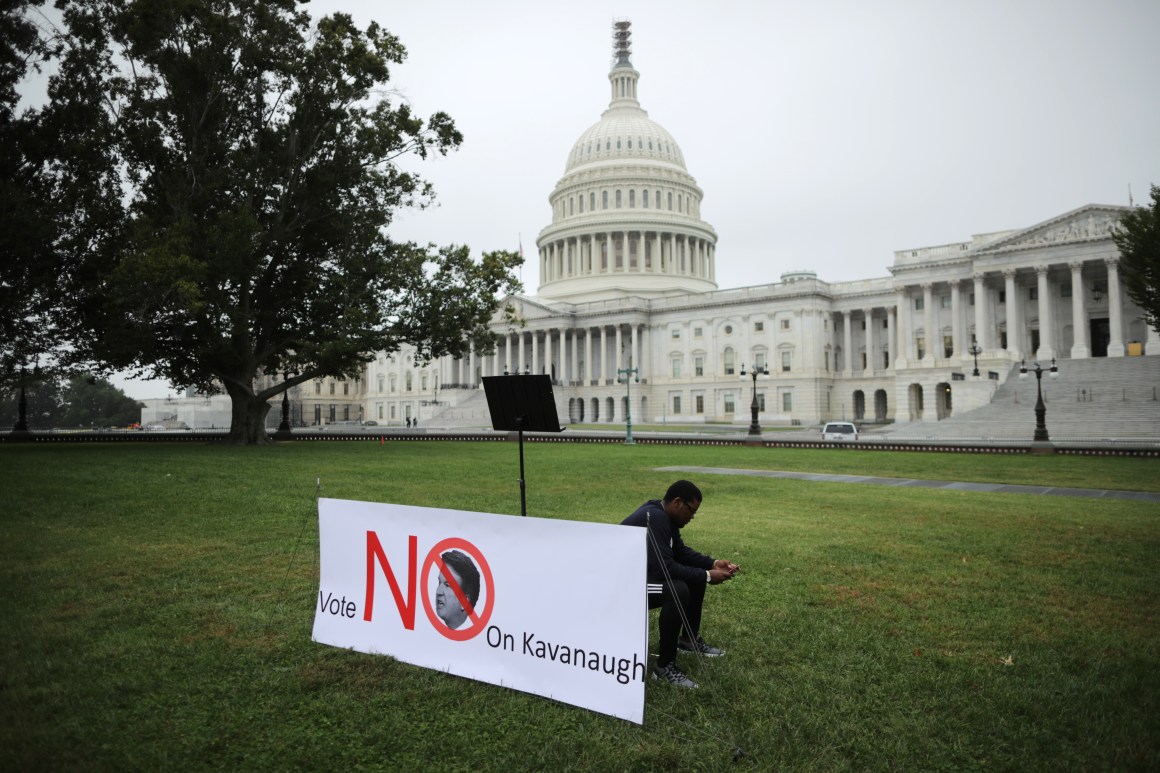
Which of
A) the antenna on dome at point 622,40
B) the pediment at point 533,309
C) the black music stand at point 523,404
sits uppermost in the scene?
the antenna on dome at point 622,40

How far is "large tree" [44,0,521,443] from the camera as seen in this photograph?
29719 mm

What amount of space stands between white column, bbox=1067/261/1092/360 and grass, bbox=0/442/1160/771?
55.5m

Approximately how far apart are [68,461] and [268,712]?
23051 millimetres

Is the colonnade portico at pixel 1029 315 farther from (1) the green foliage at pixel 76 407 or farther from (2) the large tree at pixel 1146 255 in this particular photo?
(1) the green foliage at pixel 76 407

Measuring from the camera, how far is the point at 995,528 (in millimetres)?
13008

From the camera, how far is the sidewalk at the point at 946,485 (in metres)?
18.0

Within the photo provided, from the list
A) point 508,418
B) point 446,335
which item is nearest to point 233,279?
point 446,335

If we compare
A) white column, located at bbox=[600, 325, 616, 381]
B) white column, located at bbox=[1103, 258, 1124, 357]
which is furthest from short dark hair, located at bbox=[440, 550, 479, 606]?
white column, located at bbox=[600, 325, 616, 381]

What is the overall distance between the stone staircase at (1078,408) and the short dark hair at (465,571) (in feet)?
136

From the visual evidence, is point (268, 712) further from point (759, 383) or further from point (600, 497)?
point (759, 383)

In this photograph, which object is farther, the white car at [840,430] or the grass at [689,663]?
the white car at [840,430]


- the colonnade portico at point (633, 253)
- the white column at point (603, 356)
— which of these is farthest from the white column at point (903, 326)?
the colonnade portico at point (633, 253)

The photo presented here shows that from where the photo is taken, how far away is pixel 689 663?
20.9 feet

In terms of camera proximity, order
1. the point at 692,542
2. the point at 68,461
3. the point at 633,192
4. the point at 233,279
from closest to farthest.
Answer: the point at 692,542 → the point at 68,461 → the point at 233,279 → the point at 633,192
